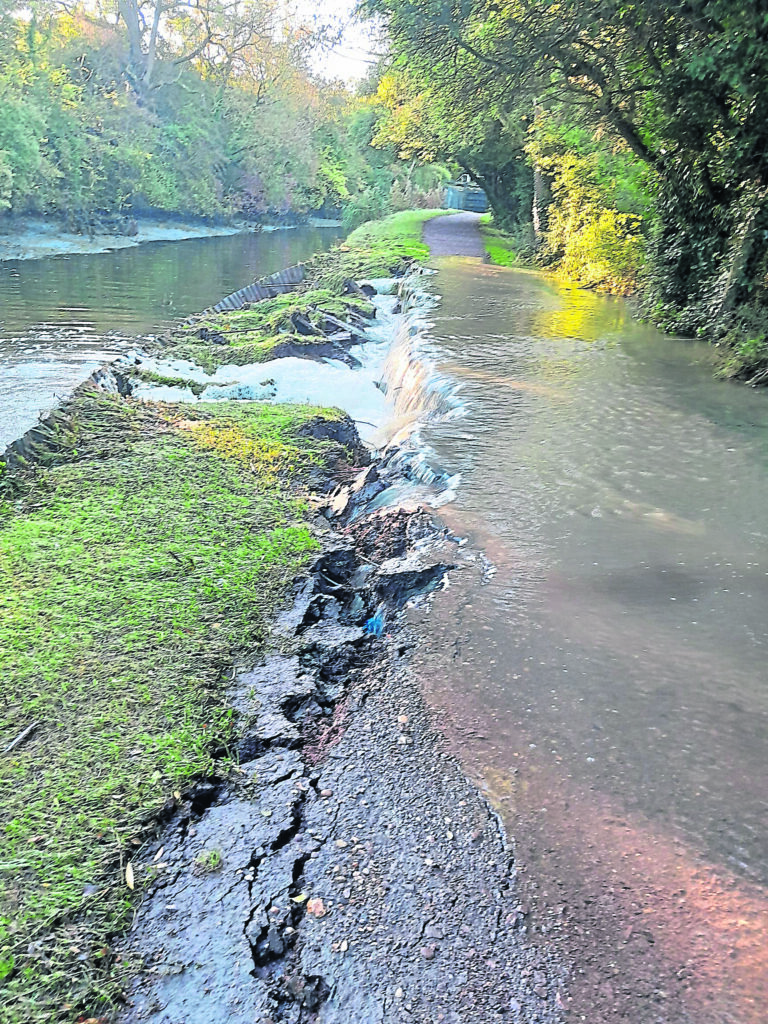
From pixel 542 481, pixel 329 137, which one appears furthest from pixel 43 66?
pixel 542 481

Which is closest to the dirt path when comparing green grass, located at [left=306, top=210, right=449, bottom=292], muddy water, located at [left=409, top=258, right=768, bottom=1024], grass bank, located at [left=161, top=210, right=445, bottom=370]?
green grass, located at [left=306, top=210, right=449, bottom=292]

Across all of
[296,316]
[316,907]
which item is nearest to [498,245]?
[296,316]

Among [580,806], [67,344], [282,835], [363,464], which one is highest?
[580,806]

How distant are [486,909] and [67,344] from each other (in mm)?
15813

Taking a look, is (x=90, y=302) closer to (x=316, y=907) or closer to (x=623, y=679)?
(x=623, y=679)

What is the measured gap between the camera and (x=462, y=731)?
3.88 m

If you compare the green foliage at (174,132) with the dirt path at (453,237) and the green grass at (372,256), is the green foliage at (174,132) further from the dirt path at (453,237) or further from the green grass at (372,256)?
the green grass at (372,256)

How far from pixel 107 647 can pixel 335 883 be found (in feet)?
7.28

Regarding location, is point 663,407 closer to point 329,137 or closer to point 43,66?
point 43,66

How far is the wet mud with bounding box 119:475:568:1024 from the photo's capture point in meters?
2.65

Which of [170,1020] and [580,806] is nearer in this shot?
[170,1020]

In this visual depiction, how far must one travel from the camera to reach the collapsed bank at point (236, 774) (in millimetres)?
2717

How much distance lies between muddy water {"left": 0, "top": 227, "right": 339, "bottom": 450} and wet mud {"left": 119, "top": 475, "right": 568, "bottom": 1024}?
6.91 metres

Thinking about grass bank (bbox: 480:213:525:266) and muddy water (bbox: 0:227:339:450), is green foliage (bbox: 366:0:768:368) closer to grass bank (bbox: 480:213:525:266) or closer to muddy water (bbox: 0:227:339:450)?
grass bank (bbox: 480:213:525:266)
